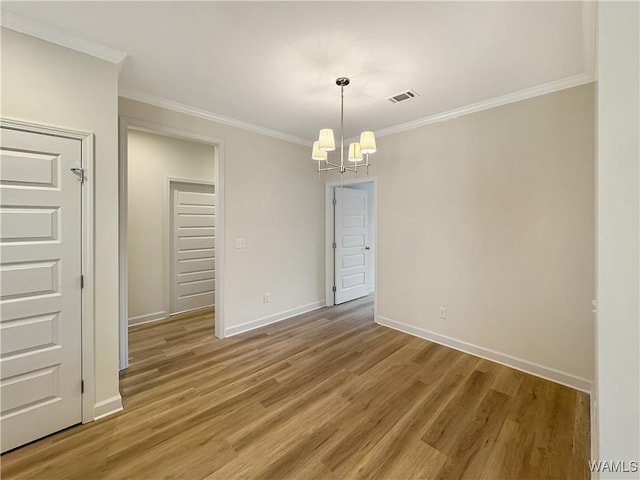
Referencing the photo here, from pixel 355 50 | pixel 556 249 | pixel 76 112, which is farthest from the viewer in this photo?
pixel 556 249

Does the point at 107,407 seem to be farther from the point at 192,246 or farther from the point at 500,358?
the point at 500,358

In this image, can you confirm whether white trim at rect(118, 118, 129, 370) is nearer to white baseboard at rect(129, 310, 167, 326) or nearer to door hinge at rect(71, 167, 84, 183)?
door hinge at rect(71, 167, 84, 183)

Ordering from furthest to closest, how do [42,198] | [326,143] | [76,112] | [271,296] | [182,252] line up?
1. [182,252]
2. [271,296]
3. [326,143]
4. [76,112]
5. [42,198]

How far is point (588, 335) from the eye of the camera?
7.70ft

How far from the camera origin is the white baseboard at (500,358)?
241 cm

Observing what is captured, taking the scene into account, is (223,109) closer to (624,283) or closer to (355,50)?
(355,50)

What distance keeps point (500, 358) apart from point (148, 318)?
468 cm

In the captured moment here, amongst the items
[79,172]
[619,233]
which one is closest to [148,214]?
[79,172]

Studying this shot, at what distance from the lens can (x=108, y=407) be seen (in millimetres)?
2059

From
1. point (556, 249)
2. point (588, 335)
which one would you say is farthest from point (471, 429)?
point (556, 249)

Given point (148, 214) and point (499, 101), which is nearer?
point (499, 101)

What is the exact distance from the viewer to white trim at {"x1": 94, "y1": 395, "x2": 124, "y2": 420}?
6.61 ft

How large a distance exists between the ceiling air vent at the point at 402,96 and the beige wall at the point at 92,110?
249 cm

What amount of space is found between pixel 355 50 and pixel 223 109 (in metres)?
1.78
